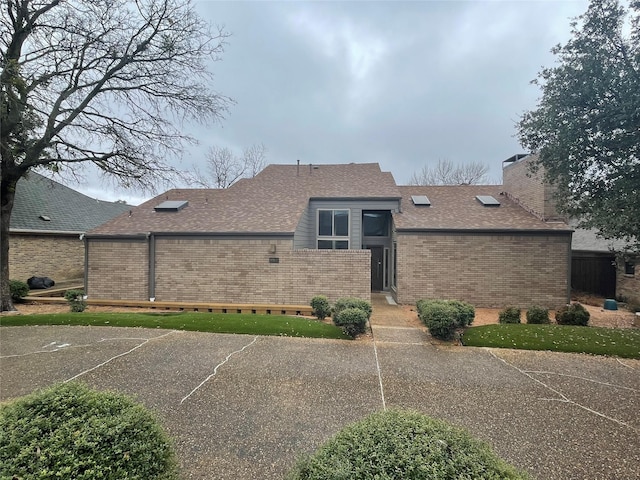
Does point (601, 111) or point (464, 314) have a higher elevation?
point (601, 111)

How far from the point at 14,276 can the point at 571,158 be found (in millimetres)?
23390

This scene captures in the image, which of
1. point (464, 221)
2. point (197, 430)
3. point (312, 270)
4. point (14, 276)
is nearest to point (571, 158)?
point (464, 221)

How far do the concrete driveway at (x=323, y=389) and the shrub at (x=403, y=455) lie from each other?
1.41 metres

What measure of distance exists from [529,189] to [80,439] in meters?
16.5

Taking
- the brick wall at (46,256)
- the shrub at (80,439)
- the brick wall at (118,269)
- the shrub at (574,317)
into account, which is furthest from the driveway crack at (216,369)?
the brick wall at (46,256)

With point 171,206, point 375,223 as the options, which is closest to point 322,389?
point 375,223

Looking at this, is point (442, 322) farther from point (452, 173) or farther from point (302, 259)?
point (452, 173)

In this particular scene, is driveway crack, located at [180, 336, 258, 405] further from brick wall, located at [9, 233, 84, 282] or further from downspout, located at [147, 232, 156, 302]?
brick wall, located at [9, 233, 84, 282]

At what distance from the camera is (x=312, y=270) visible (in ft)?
35.6

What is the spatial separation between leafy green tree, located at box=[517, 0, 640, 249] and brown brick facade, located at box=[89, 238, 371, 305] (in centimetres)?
667

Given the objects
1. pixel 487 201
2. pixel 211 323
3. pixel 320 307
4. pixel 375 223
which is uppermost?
pixel 487 201

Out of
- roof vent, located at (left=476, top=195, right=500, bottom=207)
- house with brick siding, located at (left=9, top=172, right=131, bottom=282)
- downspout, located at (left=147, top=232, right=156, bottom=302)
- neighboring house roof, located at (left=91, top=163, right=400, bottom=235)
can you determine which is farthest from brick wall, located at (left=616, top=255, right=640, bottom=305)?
house with brick siding, located at (left=9, top=172, right=131, bottom=282)

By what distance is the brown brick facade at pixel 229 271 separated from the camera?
10773 mm

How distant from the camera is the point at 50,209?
17156mm
